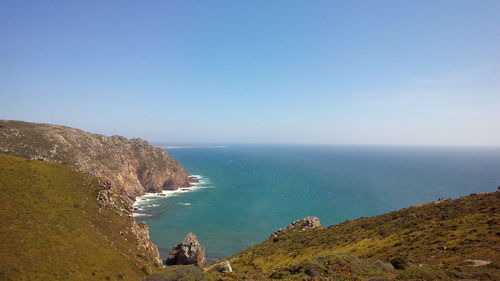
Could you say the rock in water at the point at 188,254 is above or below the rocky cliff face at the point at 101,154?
below

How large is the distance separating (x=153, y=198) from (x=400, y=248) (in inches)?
5297

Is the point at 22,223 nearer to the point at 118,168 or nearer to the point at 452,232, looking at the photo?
the point at 452,232

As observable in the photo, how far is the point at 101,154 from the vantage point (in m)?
138

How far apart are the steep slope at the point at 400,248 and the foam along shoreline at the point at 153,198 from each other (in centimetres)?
8050

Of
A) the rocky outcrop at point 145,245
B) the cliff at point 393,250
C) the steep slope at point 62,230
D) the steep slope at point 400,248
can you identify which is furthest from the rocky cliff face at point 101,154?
the steep slope at point 400,248

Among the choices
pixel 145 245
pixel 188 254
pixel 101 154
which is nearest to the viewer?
pixel 145 245

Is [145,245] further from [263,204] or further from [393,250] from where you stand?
[263,204]

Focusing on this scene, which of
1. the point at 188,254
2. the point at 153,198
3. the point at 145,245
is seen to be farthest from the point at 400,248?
the point at 153,198

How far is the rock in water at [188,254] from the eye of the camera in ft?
206

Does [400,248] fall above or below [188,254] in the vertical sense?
above

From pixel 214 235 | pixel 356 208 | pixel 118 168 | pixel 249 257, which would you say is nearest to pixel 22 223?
pixel 249 257

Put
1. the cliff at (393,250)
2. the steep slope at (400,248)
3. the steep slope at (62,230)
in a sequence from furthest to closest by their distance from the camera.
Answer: the steep slope at (62,230) < the steep slope at (400,248) < the cliff at (393,250)

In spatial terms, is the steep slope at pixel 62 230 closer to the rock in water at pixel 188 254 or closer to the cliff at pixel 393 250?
the rock in water at pixel 188 254

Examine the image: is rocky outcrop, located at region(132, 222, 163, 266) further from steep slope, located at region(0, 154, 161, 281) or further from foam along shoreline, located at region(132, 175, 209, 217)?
foam along shoreline, located at region(132, 175, 209, 217)
